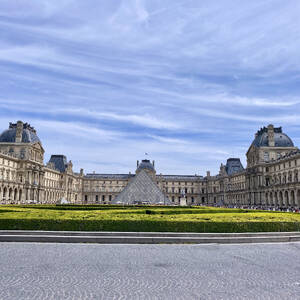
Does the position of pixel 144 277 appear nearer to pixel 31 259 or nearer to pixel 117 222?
pixel 31 259

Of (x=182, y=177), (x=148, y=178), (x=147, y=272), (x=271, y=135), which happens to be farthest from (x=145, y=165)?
(x=147, y=272)

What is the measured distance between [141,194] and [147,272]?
151ft

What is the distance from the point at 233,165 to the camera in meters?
117

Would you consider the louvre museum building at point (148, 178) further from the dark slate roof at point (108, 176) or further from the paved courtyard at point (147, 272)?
the paved courtyard at point (147, 272)

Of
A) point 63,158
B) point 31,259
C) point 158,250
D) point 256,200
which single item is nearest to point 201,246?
point 158,250

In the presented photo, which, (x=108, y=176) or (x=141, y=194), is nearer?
(x=141, y=194)

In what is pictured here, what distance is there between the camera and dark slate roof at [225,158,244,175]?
115438 millimetres

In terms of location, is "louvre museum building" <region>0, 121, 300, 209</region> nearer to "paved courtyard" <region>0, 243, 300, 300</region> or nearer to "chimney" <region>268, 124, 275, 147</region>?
"chimney" <region>268, 124, 275, 147</region>

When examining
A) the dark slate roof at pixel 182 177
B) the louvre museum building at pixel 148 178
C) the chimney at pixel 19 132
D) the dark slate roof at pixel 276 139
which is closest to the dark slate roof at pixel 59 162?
the louvre museum building at pixel 148 178

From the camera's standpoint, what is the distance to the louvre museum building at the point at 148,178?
57.6 m

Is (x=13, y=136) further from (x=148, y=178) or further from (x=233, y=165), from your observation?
(x=233, y=165)

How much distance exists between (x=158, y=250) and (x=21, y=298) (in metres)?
6.50

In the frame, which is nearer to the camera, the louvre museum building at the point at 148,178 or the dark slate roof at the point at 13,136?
the louvre museum building at the point at 148,178

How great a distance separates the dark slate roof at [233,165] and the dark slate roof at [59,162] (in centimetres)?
5884
